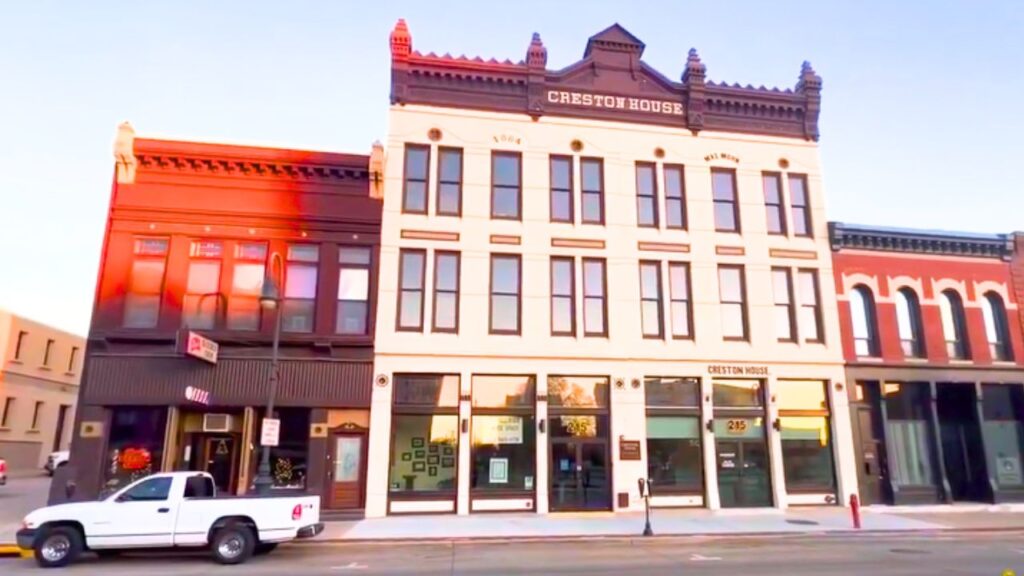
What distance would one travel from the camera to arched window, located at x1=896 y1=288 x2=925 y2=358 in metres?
24.0

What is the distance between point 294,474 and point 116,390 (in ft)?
18.6

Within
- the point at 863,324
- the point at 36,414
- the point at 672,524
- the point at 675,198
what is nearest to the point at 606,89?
the point at 675,198

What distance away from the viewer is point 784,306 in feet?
77.6

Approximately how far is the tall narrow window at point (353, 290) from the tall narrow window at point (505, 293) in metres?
4.15

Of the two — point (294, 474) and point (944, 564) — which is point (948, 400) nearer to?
point (944, 564)

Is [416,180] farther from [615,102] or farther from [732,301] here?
[732,301]

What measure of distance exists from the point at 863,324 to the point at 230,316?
871 inches

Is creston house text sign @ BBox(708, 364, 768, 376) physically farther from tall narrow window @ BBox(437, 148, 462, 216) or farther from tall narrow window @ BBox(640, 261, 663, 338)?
tall narrow window @ BBox(437, 148, 462, 216)

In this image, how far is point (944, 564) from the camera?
12.4 meters

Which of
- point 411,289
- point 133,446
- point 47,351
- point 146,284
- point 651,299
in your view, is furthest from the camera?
point 47,351

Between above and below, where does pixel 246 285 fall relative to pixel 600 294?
below

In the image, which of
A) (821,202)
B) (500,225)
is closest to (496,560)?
(500,225)

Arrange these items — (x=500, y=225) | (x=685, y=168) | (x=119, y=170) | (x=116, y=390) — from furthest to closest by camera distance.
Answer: (x=685, y=168) → (x=500, y=225) → (x=119, y=170) → (x=116, y=390)

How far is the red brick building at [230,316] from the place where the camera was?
62.8ft
